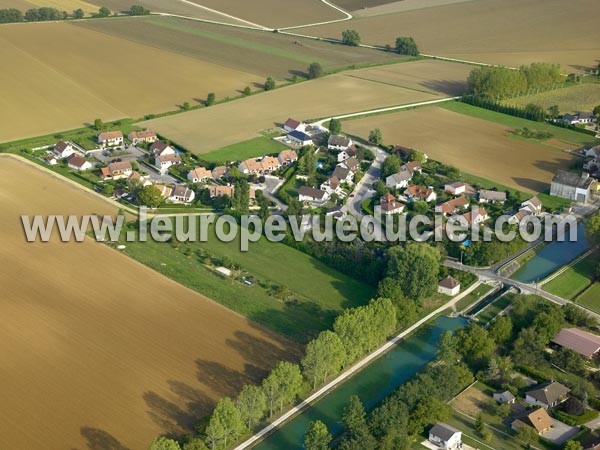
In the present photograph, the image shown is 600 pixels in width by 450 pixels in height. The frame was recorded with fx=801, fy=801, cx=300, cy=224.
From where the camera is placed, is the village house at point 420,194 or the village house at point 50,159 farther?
the village house at point 50,159

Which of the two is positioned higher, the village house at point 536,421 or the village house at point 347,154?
the village house at point 347,154

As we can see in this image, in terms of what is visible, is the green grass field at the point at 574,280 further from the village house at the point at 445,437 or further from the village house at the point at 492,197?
the village house at the point at 445,437

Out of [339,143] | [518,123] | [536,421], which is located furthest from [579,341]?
[518,123]

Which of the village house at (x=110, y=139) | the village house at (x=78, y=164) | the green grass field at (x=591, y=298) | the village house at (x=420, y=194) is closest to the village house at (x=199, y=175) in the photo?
the village house at (x=78, y=164)

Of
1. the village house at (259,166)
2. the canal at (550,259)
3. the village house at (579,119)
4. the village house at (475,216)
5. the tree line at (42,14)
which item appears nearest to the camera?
the canal at (550,259)

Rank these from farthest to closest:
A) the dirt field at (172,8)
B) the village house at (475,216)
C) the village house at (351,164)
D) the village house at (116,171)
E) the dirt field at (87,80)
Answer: the dirt field at (172,8) → the dirt field at (87,80) → the village house at (351,164) → the village house at (116,171) → the village house at (475,216)

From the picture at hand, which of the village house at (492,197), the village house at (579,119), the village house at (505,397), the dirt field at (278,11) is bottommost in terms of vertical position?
the village house at (505,397)

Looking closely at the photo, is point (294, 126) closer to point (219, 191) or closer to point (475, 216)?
point (219, 191)
